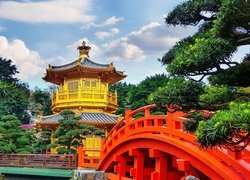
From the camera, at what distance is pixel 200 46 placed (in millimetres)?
5047

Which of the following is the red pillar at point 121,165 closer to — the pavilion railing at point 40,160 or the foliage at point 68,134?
the pavilion railing at point 40,160

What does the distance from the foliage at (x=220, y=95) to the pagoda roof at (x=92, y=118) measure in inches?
638

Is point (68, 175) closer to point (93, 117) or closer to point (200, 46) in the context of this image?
point (93, 117)

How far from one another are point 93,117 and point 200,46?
17814 millimetres

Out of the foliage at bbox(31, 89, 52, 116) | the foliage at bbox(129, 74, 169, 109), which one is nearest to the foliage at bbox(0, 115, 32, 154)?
the foliage at bbox(129, 74, 169, 109)

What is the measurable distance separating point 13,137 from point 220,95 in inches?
640

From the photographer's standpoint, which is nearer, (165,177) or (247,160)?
(247,160)

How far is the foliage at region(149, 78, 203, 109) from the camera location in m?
5.21

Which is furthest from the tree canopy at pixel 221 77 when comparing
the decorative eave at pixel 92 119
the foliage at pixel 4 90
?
the decorative eave at pixel 92 119

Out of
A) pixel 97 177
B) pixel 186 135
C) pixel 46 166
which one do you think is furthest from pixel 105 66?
pixel 186 135

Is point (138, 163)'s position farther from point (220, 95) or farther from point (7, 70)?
point (7, 70)

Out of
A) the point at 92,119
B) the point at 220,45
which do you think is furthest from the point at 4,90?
the point at 220,45

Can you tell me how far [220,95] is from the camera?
5.66m

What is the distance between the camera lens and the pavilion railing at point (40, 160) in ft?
53.9
